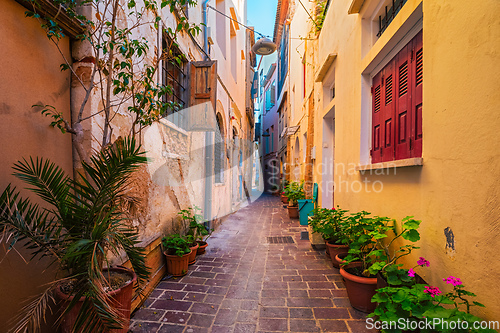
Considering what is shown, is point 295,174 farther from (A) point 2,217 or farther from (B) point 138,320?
(A) point 2,217

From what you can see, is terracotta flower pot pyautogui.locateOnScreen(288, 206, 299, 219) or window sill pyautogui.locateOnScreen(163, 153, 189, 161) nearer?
window sill pyautogui.locateOnScreen(163, 153, 189, 161)

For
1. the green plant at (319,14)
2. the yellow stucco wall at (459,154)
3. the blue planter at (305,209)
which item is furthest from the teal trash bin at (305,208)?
the green plant at (319,14)

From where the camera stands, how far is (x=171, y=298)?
8.89ft

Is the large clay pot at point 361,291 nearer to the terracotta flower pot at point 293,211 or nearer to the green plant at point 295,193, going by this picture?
the green plant at point 295,193

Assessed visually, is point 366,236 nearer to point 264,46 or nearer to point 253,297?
point 253,297

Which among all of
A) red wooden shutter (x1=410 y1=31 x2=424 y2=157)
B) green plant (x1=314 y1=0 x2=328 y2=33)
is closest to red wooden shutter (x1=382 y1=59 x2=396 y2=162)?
red wooden shutter (x1=410 y1=31 x2=424 y2=157)

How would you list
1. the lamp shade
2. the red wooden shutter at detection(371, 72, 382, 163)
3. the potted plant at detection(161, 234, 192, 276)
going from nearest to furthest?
1. the red wooden shutter at detection(371, 72, 382, 163)
2. the potted plant at detection(161, 234, 192, 276)
3. the lamp shade

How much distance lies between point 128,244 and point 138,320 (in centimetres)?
121

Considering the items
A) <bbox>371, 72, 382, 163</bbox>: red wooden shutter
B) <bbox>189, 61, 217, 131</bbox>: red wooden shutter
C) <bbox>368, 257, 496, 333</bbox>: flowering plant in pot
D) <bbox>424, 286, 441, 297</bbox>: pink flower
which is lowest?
<bbox>368, 257, 496, 333</bbox>: flowering plant in pot

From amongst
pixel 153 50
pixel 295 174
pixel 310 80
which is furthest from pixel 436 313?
pixel 295 174

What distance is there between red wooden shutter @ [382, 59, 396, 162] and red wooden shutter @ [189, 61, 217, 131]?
2.86 m

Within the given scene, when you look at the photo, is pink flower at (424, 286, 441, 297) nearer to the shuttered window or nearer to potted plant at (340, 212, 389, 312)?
potted plant at (340, 212, 389, 312)

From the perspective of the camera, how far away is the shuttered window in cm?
208

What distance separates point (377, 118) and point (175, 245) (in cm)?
310
